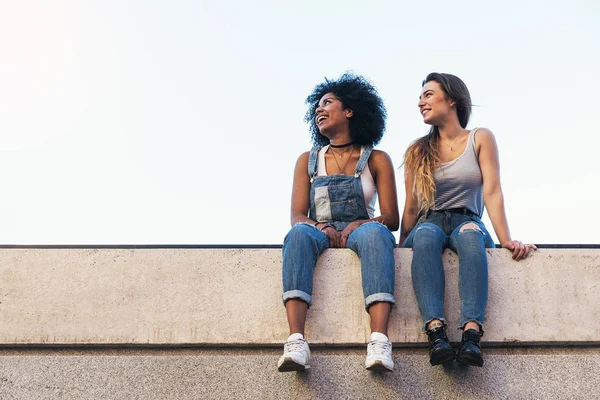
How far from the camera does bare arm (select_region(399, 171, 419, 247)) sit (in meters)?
4.28

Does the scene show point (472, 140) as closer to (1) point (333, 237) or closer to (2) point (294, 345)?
(1) point (333, 237)

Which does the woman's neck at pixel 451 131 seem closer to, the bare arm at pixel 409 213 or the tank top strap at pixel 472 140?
the tank top strap at pixel 472 140

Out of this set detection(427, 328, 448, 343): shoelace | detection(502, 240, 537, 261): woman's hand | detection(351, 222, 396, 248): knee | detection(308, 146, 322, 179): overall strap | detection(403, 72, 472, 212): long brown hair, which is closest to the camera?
detection(427, 328, 448, 343): shoelace

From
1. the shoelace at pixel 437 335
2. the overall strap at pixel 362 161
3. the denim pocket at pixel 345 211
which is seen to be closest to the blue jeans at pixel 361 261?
the shoelace at pixel 437 335

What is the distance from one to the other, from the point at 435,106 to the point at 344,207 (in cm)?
84

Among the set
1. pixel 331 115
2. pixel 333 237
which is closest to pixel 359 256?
pixel 333 237

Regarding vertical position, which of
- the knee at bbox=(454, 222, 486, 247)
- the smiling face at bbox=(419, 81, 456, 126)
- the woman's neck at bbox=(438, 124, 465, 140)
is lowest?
the knee at bbox=(454, 222, 486, 247)

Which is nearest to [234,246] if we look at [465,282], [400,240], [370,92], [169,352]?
[169,352]

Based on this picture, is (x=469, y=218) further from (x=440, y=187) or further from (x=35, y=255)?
(x=35, y=255)

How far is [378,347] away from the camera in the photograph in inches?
133

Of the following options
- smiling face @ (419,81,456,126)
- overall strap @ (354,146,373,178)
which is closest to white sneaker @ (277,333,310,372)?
overall strap @ (354,146,373,178)

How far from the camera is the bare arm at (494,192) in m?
3.93

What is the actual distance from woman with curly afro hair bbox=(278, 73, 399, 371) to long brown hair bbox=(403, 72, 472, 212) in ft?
0.61

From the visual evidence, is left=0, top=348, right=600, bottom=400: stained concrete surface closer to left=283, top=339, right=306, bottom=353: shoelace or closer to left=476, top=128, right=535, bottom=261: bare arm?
left=283, top=339, right=306, bottom=353: shoelace
